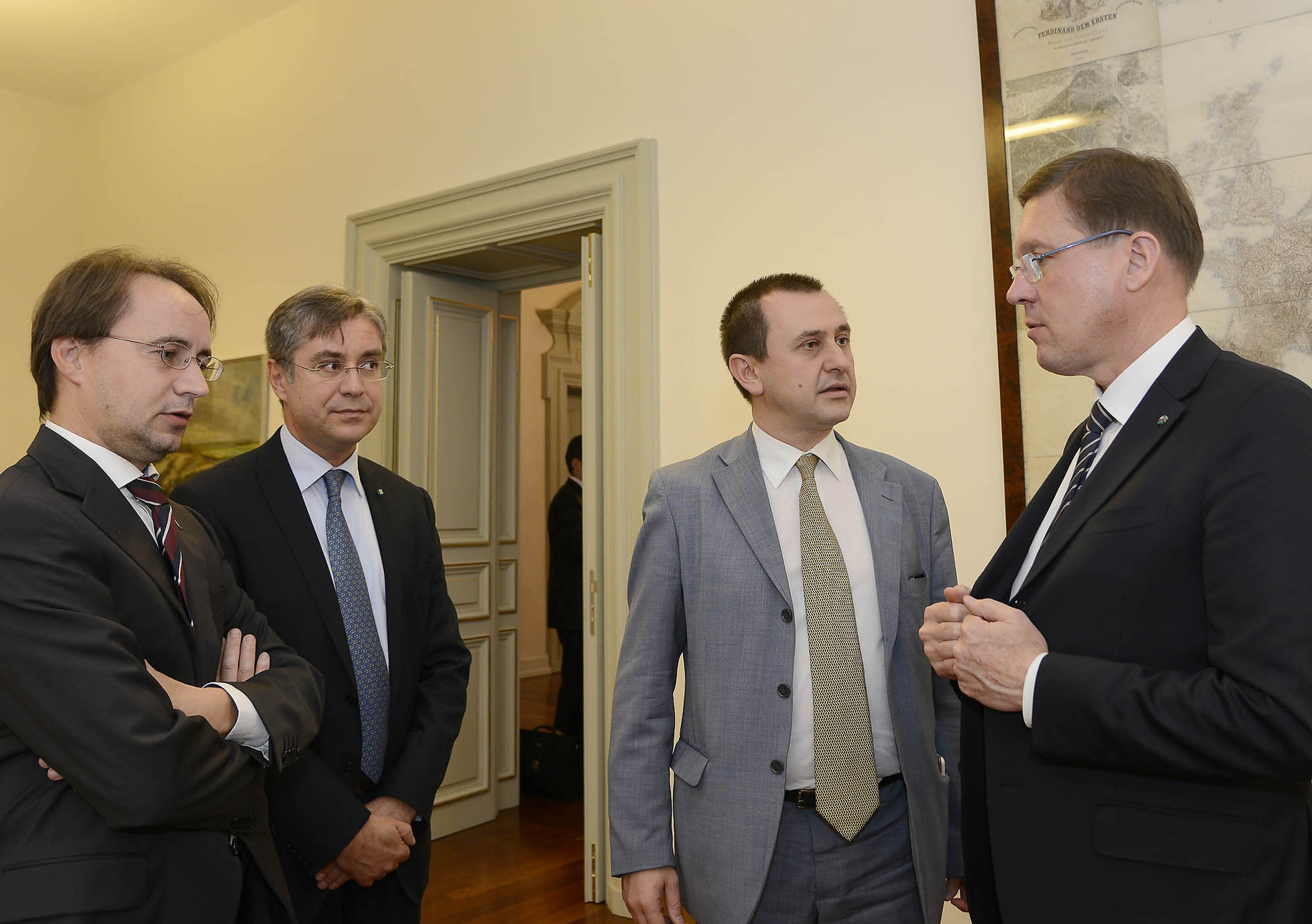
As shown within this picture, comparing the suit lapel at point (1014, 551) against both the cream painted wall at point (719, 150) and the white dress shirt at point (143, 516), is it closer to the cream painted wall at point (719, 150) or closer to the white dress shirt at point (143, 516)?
the white dress shirt at point (143, 516)

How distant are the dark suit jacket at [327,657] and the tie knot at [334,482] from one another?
8 cm

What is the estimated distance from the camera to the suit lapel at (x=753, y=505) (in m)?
1.85

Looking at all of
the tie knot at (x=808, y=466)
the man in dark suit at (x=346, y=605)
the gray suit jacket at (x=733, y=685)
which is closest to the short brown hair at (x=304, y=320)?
the man in dark suit at (x=346, y=605)

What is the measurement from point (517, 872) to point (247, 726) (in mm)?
2808

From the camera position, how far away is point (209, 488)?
2.12 metres

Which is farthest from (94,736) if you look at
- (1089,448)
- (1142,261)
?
(1142,261)

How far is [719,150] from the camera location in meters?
3.45

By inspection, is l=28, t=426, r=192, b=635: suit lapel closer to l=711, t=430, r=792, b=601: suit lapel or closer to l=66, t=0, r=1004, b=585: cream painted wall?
l=711, t=430, r=792, b=601: suit lapel

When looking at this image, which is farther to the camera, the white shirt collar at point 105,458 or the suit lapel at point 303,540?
the suit lapel at point 303,540

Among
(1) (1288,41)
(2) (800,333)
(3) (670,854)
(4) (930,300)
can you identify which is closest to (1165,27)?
(1) (1288,41)

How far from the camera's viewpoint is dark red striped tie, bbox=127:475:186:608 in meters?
1.61

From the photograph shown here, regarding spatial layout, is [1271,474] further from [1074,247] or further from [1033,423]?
[1033,423]

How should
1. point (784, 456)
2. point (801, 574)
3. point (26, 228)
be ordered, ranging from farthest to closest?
point (26, 228)
point (784, 456)
point (801, 574)

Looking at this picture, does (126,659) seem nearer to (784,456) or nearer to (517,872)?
(784,456)
